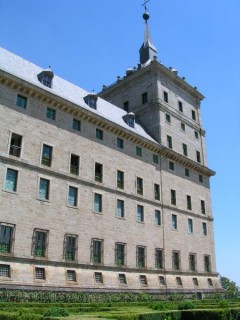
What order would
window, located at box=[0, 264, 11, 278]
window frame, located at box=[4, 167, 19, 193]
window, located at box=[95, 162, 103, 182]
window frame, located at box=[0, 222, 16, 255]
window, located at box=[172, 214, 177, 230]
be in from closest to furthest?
window, located at box=[0, 264, 11, 278] → window frame, located at box=[0, 222, 16, 255] → window frame, located at box=[4, 167, 19, 193] → window, located at box=[95, 162, 103, 182] → window, located at box=[172, 214, 177, 230]

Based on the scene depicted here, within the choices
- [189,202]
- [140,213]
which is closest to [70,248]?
[140,213]

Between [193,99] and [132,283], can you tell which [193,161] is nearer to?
[193,99]

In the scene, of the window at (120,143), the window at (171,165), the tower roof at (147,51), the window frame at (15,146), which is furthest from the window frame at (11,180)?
the tower roof at (147,51)

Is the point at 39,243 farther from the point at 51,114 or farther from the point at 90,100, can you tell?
the point at 90,100

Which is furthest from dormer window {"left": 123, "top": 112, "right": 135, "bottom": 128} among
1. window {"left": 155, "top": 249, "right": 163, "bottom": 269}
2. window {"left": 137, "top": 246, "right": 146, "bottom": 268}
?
window {"left": 155, "top": 249, "right": 163, "bottom": 269}

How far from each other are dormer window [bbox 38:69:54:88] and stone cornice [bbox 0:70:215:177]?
10.2 ft

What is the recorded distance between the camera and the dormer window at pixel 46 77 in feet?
108

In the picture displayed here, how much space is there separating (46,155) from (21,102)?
4.82m

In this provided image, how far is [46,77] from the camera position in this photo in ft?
109

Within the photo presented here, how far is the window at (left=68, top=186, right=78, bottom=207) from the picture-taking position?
29.8m

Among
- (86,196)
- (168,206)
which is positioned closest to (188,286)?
(168,206)

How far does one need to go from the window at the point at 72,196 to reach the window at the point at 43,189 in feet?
7.39

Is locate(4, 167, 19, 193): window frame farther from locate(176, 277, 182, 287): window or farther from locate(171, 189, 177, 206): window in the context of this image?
locate(176, 277, 182, 287): window

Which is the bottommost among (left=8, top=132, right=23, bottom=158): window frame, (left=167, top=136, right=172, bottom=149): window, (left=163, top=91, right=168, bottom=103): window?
(left=8, top=132, right=23, bottom=158): window frame
